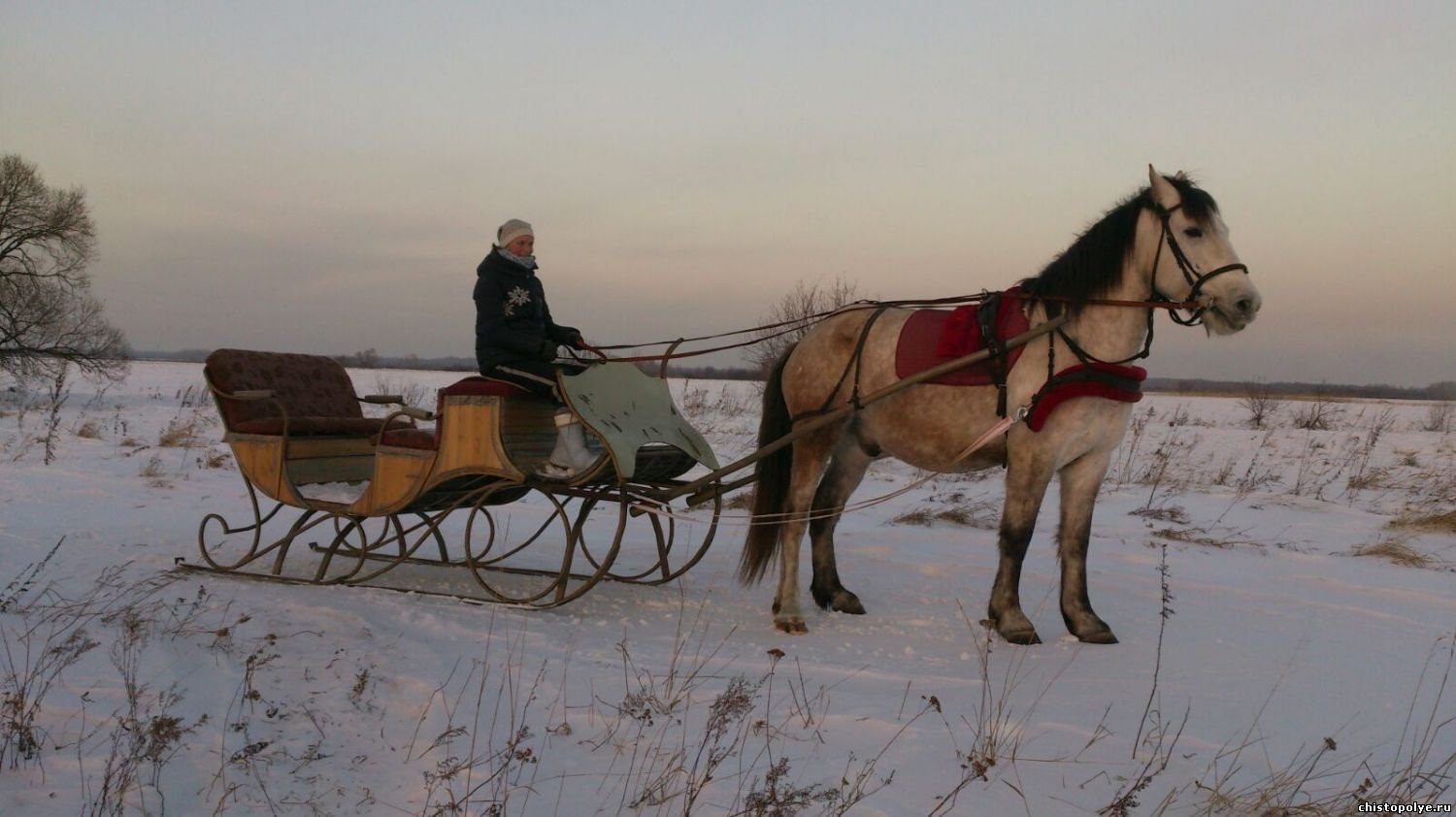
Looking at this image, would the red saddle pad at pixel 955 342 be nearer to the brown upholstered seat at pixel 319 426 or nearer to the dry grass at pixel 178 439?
the brown upholstered seat at pixel 319 426

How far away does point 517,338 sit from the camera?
555 cm

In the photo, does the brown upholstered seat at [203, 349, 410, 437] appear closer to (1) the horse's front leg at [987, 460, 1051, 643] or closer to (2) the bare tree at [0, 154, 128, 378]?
(1) the horse's front leg at [987, 460, 1051, 643]

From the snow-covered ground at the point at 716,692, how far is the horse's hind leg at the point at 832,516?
0.21 m

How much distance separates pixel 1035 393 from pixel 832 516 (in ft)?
5.00

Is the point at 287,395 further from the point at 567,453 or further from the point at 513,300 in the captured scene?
the point at 567,453

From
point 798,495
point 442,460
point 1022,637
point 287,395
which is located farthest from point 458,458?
point 1022,637

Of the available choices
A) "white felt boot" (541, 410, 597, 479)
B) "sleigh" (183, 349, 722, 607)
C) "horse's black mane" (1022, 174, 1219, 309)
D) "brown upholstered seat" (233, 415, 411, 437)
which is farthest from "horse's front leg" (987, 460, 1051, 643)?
"brown upholstered seat" (233, 415, 411, 437)

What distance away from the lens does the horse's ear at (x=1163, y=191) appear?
4820 mm

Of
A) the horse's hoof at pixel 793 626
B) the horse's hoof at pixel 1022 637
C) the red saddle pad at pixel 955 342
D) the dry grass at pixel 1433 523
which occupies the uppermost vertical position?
the red saddle pad at pixel 955 342

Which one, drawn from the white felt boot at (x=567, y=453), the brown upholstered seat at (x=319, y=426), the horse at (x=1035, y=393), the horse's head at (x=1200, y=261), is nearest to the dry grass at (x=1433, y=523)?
the horse at (x=1035, y=393)

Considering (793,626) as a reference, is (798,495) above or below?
above

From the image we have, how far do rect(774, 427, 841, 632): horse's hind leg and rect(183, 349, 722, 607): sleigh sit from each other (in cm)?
45

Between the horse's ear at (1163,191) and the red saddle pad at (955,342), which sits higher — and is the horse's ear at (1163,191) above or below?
above

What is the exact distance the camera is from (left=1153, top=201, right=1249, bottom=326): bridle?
4633 millimetres
